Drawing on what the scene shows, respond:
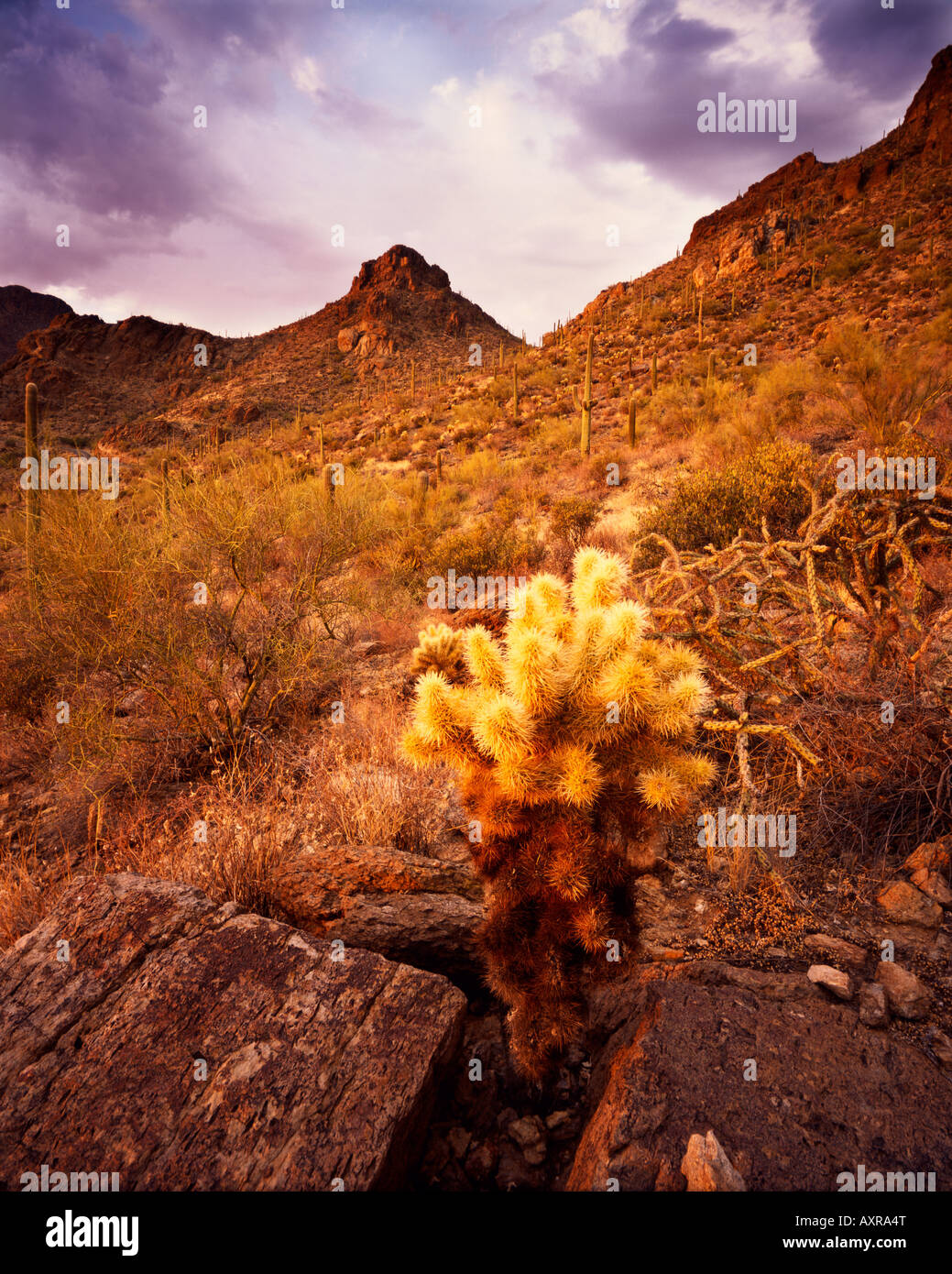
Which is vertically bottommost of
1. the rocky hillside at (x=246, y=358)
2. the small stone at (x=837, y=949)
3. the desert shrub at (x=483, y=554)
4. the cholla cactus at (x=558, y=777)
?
the small stone at (x=837, y=949)

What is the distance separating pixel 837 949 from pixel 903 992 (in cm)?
23

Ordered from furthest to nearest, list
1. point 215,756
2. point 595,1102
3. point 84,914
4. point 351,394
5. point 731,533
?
point 351,394 < point 731,533 < point 215,756 < point 84,914 < point 595,1102

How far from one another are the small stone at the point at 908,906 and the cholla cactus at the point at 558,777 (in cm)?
111

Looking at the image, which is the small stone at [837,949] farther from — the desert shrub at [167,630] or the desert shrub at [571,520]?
the desert shrub at [571,520]

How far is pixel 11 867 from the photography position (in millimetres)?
3621

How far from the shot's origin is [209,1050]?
1.72 m

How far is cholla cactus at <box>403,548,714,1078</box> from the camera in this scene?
1.78 metres

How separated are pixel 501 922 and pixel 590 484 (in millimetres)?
11745

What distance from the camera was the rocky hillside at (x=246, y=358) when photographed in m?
38.2

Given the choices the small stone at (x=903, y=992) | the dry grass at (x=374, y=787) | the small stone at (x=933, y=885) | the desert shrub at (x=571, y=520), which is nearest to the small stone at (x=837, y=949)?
the small stone at (x=903, y=992)

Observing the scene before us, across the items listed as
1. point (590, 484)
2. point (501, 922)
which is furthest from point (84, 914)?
point (590, 484)

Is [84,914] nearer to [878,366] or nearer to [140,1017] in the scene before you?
[140,1017]

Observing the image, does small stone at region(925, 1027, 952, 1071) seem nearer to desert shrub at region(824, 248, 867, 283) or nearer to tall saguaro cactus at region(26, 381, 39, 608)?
tall saguaro cactus at region(26, 381, 39, 608)

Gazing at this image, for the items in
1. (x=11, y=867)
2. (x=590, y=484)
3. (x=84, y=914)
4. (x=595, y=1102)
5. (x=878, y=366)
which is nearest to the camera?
(x=595, y=1102)
